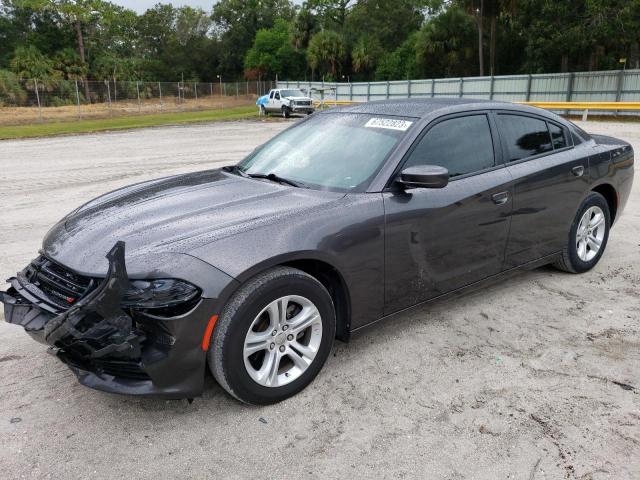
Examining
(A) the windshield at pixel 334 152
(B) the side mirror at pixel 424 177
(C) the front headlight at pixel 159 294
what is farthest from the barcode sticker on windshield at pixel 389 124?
(C) the front headlight at pixel 159 294

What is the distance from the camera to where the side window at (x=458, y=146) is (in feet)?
12.4

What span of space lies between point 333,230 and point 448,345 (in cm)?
127

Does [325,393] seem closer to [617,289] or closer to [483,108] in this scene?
[483,108]

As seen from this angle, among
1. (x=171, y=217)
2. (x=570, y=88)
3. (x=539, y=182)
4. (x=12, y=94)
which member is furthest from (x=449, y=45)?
(x=171, y=217)

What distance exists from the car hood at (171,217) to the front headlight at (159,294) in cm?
16

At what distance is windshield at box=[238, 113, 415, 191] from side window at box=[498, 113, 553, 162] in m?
0.93

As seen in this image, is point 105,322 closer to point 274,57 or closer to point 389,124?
point 389,124

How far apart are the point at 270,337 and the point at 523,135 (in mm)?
2755

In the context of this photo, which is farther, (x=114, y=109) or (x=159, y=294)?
(x=114, y=109)

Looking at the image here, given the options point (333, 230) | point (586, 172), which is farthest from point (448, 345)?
point (586, 172)

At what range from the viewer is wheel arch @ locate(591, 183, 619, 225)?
16.9ft

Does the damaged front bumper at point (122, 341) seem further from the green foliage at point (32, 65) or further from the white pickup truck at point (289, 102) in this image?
the green foliage at point (32, 65)

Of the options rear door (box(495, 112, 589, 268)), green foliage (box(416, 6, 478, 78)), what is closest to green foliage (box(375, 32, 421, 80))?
green foliage (box(416, 6, 478, 78))

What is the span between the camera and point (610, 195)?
527 centimetres
